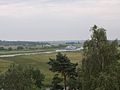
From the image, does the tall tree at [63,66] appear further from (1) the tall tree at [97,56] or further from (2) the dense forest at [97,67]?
(1) the tall tree at [97,56]

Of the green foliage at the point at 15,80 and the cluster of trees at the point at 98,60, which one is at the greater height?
the cluster of trees at the point at 98,60

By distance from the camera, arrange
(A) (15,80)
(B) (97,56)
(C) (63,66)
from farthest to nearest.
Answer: (C) (63,66) < (A) (15,80) < (B) (97,56)

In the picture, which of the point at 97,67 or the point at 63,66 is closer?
the point at 97,67

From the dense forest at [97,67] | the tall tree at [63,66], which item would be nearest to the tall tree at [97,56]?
the dense forest at [97,67]

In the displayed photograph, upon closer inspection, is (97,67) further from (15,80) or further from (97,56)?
(15,80)

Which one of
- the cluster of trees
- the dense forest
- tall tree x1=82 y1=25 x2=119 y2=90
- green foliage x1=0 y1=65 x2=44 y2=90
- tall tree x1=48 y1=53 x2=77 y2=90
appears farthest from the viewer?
tall tree x1=48 y1=53 x2=77 y2=90

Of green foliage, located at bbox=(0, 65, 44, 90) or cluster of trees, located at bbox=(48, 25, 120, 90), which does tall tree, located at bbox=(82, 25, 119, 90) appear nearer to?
cluster of trees, located at bbox=(48, 25, 120, 90)

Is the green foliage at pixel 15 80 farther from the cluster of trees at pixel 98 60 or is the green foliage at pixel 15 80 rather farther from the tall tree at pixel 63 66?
the cluster of trees at pixel 98 60

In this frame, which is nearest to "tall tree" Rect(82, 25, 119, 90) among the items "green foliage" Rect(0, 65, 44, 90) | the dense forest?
the dense forest

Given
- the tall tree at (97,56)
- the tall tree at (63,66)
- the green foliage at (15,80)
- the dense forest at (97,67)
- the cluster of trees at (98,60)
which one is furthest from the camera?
the tall tree at (63,66)

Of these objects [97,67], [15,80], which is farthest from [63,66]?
[97,67]

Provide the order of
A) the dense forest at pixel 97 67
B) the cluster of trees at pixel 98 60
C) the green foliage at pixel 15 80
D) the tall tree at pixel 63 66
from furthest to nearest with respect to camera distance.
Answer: the tall tree at pixel 63 66, the green foliage at pixel 15 80, the cluster of trees at pixel 98 60, the dense forest at pixel 97 67

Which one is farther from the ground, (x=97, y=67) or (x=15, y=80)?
(x=97, y=67)

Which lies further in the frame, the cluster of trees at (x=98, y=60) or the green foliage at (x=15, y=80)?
the green foliage at (x=15, y=80)
